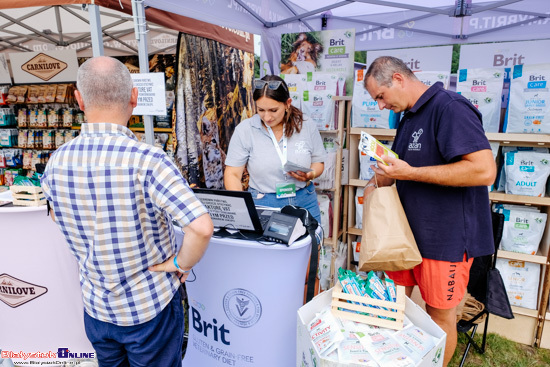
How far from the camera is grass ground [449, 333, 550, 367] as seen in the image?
2.34m

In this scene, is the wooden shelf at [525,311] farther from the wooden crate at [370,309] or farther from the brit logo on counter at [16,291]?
the brit logo on counter at [16,291]

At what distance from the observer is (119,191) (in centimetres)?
109

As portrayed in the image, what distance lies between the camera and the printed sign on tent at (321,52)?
3402 mm

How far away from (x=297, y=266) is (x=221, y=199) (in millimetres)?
469

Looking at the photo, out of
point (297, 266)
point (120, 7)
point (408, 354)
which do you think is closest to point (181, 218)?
point (297, 266)

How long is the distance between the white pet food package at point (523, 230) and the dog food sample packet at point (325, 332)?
68.4 inches

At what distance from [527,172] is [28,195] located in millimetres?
3110

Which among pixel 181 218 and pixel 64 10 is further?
pixel 64 10

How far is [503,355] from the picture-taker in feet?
7.95

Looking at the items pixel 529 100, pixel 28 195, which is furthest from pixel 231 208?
pixel 529 100

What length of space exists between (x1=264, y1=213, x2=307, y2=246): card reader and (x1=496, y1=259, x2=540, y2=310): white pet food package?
1910 mm

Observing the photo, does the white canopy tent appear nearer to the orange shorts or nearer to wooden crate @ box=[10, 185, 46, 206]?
wooden crate @ box=[10, 185, 46, 206]

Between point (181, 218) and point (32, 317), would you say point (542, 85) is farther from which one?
point (32, 317)

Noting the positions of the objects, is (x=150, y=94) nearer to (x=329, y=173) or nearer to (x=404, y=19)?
(x=329, y=173)
